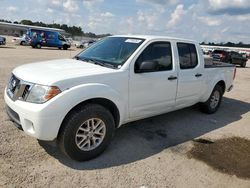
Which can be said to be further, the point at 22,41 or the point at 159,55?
the point at 22,41

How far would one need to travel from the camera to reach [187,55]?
5.69m

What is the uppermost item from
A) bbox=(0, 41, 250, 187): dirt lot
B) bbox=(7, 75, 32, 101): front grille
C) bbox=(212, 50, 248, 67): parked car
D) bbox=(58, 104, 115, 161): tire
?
bbox=(7, 75, 32, 101): front grille

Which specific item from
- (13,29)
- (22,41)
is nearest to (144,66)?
(22,41)

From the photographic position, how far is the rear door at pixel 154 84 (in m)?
4.49

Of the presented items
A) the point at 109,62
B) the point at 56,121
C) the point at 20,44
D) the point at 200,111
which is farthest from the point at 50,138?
the point at 20,44

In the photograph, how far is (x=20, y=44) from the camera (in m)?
36.2

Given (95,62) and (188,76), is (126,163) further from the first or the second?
(188,76)

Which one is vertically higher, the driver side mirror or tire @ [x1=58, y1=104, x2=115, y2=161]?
the driver side mirror

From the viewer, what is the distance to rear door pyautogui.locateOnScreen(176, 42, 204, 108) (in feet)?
17.9

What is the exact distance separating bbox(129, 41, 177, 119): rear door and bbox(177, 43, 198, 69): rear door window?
14.1 inches

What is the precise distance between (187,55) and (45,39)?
31756mm

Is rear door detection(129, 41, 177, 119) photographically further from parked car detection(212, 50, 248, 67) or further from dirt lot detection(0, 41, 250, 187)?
parked car detection(212, 50, 248, 67)

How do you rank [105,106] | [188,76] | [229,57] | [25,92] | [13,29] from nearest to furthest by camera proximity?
[25,92] → [105,106] → [188,76] → [229,57] → [13,29]

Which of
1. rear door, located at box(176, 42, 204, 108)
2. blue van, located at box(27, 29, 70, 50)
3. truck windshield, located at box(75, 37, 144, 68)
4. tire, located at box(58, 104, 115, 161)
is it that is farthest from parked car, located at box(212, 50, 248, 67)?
tire, located at box(58, 104, 115, 161)
